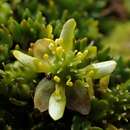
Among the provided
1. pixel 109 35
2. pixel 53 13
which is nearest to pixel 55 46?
pixel 53 13

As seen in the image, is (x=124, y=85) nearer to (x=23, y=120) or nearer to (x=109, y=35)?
(x=23, y=120)

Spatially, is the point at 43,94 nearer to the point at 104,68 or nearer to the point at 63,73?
the point at 63,73

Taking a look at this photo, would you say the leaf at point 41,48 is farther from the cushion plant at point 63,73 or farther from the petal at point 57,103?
the petal at point 57,103

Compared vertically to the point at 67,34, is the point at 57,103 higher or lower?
lower

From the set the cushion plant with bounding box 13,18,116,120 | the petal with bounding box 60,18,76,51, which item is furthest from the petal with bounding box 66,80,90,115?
the petal with bounding box 60,18,76,51

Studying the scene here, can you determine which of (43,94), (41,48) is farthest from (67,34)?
(43,94)

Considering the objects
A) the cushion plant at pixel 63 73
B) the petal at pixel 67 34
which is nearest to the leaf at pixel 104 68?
the cushion plant at pixel 63 73
